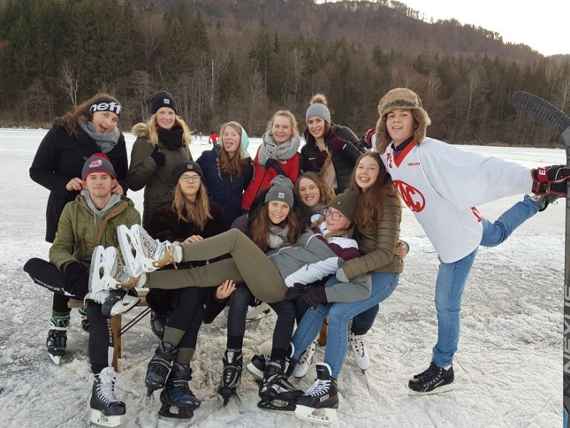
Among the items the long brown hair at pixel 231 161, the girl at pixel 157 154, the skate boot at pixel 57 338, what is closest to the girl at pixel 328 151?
the long brown hair at pixel 231 161

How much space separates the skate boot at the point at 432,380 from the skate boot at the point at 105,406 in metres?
1.81

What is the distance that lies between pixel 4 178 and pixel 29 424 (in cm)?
934

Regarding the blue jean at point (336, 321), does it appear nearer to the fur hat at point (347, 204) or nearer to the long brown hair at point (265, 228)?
the fur hat at point (347, 204)

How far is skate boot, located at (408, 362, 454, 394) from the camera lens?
9.17 feet

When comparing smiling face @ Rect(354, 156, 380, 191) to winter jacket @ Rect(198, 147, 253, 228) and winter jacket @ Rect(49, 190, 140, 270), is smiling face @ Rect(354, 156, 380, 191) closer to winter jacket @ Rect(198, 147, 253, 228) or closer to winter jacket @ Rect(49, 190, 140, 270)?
winter jacket @ Rect(198, 147, 253, 228)

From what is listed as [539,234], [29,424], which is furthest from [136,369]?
[539,234]

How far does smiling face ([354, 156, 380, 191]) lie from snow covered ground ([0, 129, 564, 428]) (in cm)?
132

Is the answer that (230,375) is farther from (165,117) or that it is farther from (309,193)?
(165,117)

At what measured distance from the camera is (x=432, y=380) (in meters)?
2.81

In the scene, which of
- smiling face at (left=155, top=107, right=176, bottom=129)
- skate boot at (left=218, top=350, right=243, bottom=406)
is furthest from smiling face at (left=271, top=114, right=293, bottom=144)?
skate boot at (left=218, top=350, right=243, bottom=406)

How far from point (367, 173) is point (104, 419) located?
216cm

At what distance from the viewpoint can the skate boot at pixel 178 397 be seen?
2416 mm

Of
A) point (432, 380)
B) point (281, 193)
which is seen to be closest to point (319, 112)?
point (281, 193)

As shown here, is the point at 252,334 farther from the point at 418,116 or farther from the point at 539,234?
the point at 539,234
